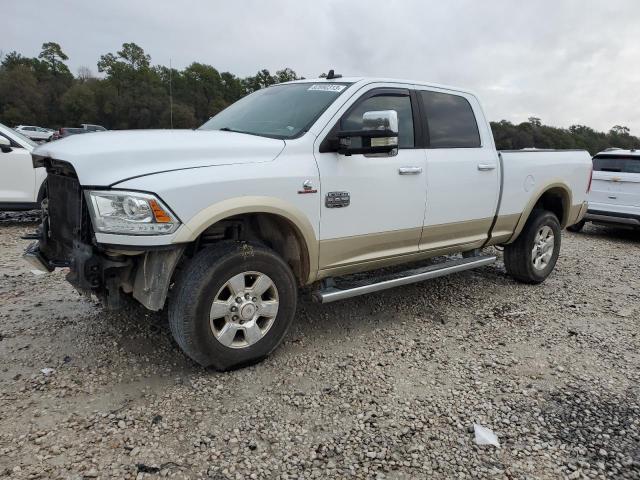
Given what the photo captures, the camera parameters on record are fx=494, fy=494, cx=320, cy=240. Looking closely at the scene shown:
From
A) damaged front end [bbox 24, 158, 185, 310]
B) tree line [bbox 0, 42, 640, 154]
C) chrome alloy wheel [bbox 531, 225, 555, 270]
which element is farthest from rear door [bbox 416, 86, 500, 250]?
tree line [bbox 0, 42, 640, 154]

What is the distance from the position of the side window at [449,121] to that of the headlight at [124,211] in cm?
247

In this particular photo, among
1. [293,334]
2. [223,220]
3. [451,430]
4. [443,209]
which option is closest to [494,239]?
[443,209]

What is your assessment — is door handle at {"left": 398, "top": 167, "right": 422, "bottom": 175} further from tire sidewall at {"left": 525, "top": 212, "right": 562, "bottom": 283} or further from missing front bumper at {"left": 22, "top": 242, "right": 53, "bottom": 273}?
missing front bumper at {"left": 22, "top": 242, "right": 53, "bottom": 273}

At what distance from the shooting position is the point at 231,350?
3.22 metres

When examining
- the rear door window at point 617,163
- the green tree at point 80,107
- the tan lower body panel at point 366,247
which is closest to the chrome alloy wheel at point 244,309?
the tan lower body panel at point 366,247

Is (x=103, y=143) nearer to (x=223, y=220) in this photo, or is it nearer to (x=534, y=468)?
(x=223, y=220)

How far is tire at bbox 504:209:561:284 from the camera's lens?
539 cm

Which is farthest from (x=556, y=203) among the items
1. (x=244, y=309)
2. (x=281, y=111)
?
(x=244, y=309)

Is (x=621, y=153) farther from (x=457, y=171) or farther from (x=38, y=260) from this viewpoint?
(x=38, y=260)

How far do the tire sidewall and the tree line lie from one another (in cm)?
4505

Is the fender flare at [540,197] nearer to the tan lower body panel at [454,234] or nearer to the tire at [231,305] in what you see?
the tan lower body panel at [454,234]

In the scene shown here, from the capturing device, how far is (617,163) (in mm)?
9109

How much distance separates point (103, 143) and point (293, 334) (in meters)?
2.01

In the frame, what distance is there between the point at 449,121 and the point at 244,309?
2604 mm
